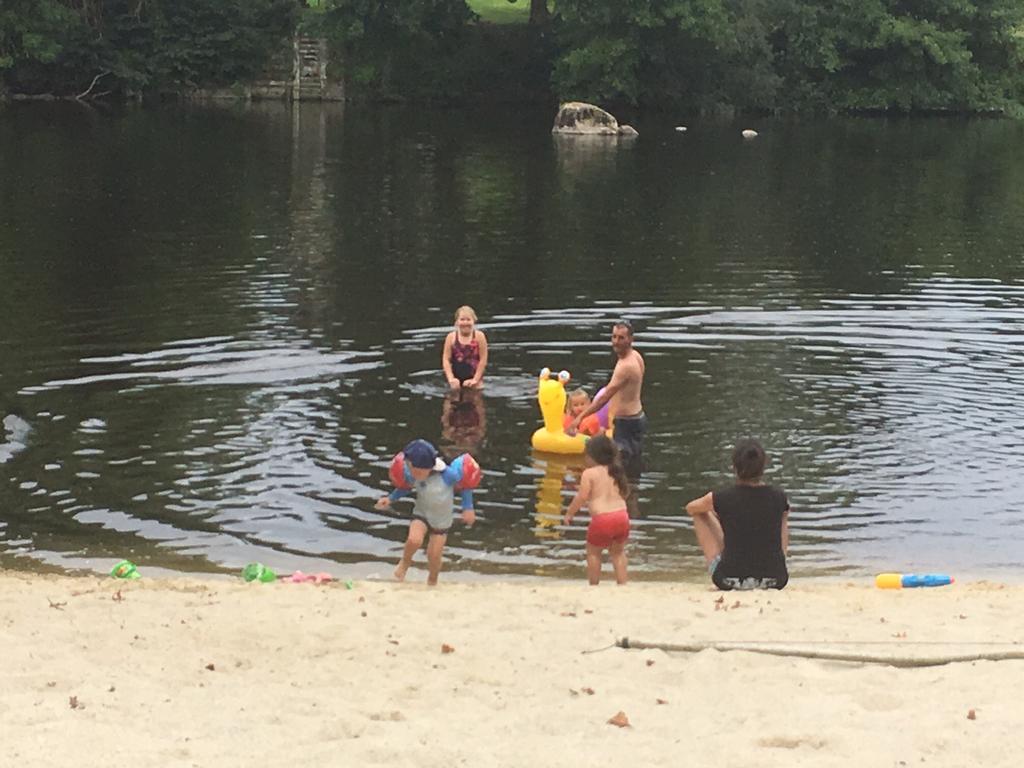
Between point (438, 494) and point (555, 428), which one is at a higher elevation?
point (438, 494)

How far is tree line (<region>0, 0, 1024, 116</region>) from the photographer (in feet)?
224

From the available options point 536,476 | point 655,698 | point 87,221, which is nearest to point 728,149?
point 87,221

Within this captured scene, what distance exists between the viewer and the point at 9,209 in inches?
1373

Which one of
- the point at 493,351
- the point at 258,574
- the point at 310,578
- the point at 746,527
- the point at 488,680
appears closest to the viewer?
the point at 488,680

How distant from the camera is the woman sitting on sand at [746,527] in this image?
35.7 ft

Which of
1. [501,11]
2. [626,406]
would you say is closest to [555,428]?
[626,406]

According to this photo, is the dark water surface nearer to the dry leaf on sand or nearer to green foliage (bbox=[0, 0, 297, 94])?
the dry leaf on sand

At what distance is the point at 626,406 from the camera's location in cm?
1549

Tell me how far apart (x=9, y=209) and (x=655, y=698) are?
2988cm

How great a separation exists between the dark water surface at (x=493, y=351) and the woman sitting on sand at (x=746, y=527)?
77.2 inches

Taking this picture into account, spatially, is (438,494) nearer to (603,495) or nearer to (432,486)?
(432,486)

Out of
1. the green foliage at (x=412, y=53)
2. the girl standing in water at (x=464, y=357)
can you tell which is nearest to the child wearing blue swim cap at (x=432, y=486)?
the girl standing in water at (x=464, y=357)

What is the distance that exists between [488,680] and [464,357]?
9937mm

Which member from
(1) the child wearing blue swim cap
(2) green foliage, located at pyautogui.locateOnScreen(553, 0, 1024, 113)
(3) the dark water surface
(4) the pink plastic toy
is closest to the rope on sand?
(1) the child wearing blue swim cap
